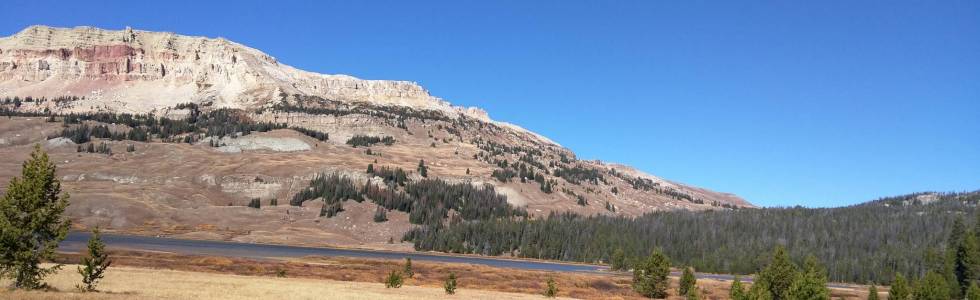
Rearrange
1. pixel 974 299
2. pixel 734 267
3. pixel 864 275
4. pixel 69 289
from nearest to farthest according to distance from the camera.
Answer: pixel 69 289 → pixel 974 299 → pixel 864 275 → pixel 734 267

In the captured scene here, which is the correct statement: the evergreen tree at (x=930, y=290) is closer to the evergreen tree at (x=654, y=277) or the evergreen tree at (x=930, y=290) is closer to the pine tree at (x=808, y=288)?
the pine tree at (x=808, y=288)

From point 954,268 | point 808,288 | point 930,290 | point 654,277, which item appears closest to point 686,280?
point 654,277

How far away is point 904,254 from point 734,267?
4573 cm

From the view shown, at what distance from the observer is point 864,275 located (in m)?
178

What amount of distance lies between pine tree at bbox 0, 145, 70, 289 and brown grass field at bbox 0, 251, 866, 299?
184 centimetres

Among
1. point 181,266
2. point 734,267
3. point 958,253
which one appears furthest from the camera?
point 734,267

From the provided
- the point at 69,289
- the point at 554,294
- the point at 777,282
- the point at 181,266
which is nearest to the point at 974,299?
the point at 777,282

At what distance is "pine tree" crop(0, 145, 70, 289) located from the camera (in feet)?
129

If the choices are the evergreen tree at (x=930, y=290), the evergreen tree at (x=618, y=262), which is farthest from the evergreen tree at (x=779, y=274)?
the evergreen tree at (x=618, y=262)

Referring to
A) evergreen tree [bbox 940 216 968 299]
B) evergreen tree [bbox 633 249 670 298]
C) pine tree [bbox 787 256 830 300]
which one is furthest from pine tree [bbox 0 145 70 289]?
evergreen tree [bbox 940 216 968 299]

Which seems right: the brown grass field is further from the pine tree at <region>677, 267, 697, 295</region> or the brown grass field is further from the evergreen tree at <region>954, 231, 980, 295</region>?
the evergreen tree at <region>954, 231, 980, 295</region>

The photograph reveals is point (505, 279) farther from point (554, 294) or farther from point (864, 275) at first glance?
point (864, 275)

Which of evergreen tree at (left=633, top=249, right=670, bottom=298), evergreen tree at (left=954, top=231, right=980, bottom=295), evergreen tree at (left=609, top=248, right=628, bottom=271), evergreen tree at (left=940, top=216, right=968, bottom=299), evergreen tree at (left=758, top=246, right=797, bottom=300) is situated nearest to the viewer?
evergreen tree at (left=758, top=246, right=797, bottom=300)

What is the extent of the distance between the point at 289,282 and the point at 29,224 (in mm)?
31115
